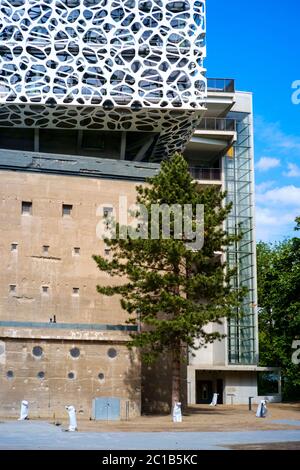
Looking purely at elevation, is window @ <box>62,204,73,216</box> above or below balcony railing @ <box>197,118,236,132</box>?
below

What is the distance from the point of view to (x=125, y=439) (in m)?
21.6

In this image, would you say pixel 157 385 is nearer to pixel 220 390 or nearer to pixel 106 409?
pixel 106 409

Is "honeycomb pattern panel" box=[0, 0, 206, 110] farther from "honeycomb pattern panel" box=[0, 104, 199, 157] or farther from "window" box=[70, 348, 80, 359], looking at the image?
"window" box=[70, 348, 80, 359]

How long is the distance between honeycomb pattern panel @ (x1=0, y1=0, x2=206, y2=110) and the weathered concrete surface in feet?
71.8

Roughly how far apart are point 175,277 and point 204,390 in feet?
90.7

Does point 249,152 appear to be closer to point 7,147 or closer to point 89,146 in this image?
point 89,146

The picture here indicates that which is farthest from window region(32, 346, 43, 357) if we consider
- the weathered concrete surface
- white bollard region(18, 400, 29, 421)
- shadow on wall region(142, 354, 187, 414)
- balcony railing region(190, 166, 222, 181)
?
balcony railing region(190, 166, 222, 181)

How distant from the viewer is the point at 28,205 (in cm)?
3903

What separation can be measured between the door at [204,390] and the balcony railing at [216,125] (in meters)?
21.1

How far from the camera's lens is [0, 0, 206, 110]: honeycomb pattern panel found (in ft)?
135

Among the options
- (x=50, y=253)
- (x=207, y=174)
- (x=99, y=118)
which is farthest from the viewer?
(x=207, y=174)

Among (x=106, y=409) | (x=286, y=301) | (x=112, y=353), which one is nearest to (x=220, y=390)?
(x=286, y=301)

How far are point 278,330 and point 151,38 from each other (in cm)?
2065

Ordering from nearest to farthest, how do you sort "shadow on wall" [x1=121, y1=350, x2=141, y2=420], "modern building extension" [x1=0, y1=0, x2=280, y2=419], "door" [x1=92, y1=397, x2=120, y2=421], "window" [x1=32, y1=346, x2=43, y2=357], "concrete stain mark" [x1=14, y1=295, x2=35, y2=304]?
1. "door" [x1=92, y1=397, x2=120, y2=421]
2. "window" [x1=32, y1=346, x2=43, y2=357]
3. "modern building extension" [x1=0, y1=0, x2=280, y2=419]
4. "shadow on wall" [x1=121, y1=350, x2=141, y2=420]
5. "concrete stain mark" [x1=14, y1=295, x2=35, y2=304]
